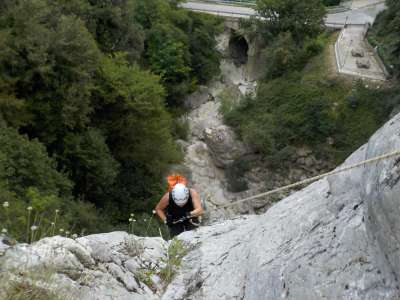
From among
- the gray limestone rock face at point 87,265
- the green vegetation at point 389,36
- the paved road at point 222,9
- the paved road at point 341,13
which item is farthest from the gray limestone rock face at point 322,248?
the paved road at point 222,9

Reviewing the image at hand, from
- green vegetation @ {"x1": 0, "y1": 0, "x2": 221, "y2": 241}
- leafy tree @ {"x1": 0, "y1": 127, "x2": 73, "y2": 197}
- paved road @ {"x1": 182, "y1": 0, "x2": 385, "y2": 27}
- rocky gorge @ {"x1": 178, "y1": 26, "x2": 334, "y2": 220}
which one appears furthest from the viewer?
paved road @ {"x1": 182, "y1": 0, "x2": 385, "y2": 27}

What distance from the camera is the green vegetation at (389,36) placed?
86.6 ft

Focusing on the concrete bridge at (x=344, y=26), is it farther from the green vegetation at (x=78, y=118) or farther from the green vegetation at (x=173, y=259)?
the green vegetation at (x=173, y=259)

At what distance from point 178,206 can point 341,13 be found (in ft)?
110

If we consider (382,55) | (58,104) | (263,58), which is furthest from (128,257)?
(263,58)

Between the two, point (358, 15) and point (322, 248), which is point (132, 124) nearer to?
point (322, 248)

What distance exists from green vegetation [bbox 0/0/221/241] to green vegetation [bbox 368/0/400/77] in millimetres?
14053

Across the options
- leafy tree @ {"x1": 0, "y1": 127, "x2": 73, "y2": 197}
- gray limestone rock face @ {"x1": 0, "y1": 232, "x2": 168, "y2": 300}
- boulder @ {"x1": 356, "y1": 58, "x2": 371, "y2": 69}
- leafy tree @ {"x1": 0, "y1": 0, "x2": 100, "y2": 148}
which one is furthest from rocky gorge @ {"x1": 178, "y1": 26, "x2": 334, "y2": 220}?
gray limestone rock face @ {"x1": 0, "y1": 232, "x2": 168, "y2": 300}

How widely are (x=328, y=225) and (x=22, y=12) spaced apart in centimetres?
1528

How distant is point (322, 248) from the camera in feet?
13.2

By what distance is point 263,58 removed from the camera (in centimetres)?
3353

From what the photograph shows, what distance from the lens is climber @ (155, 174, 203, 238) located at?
709 cm

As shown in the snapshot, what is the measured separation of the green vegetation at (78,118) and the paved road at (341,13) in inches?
559

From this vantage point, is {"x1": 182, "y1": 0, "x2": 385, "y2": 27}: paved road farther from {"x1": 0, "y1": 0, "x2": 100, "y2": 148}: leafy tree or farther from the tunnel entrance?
{"x1": 0, "y1": 0, "x2": 100, "y2": 148}: leafy tree
